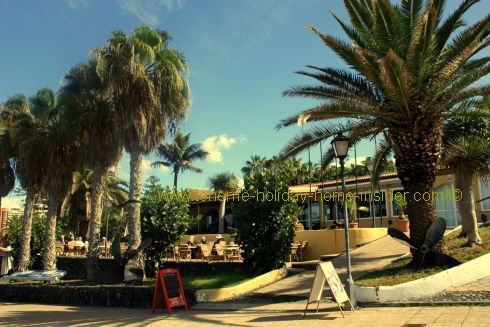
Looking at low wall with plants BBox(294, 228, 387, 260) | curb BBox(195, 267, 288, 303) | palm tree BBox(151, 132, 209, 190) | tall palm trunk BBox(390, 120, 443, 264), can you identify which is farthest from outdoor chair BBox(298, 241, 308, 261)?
palm tree BBox(151, 132, 209, 190)

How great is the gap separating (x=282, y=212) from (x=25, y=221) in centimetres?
1527

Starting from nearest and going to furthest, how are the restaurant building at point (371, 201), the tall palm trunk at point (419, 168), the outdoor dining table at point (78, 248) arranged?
the tall palm trunk at point (419, 168) → the restaurant building at point (371, 201) → the outdoor dining table at point (78, 248)

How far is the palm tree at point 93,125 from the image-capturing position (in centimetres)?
1906

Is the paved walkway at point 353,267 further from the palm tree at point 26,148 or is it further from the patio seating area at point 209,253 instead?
the palm tree at point 26,148

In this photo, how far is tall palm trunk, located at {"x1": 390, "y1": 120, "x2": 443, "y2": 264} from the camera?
12508mm

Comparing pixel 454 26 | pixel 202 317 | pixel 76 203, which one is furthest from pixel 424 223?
pixel 76 203

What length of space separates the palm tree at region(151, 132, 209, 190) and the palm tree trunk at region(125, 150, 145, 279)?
27467mm

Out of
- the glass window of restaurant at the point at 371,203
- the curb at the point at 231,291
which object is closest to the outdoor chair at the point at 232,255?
the curb at the point at 231,291

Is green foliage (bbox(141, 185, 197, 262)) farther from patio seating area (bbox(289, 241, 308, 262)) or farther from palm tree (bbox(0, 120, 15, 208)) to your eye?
palm tree (bbox(0, 120, 15, 208))

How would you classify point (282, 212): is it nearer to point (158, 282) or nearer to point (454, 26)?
point (158, 282)

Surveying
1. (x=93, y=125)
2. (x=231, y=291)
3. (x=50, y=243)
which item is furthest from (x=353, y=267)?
(x=50, y=243)

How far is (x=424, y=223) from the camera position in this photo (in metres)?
12.6

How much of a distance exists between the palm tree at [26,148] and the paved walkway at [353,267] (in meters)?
14.9

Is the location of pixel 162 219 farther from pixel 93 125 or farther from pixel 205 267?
pixel 93 125
